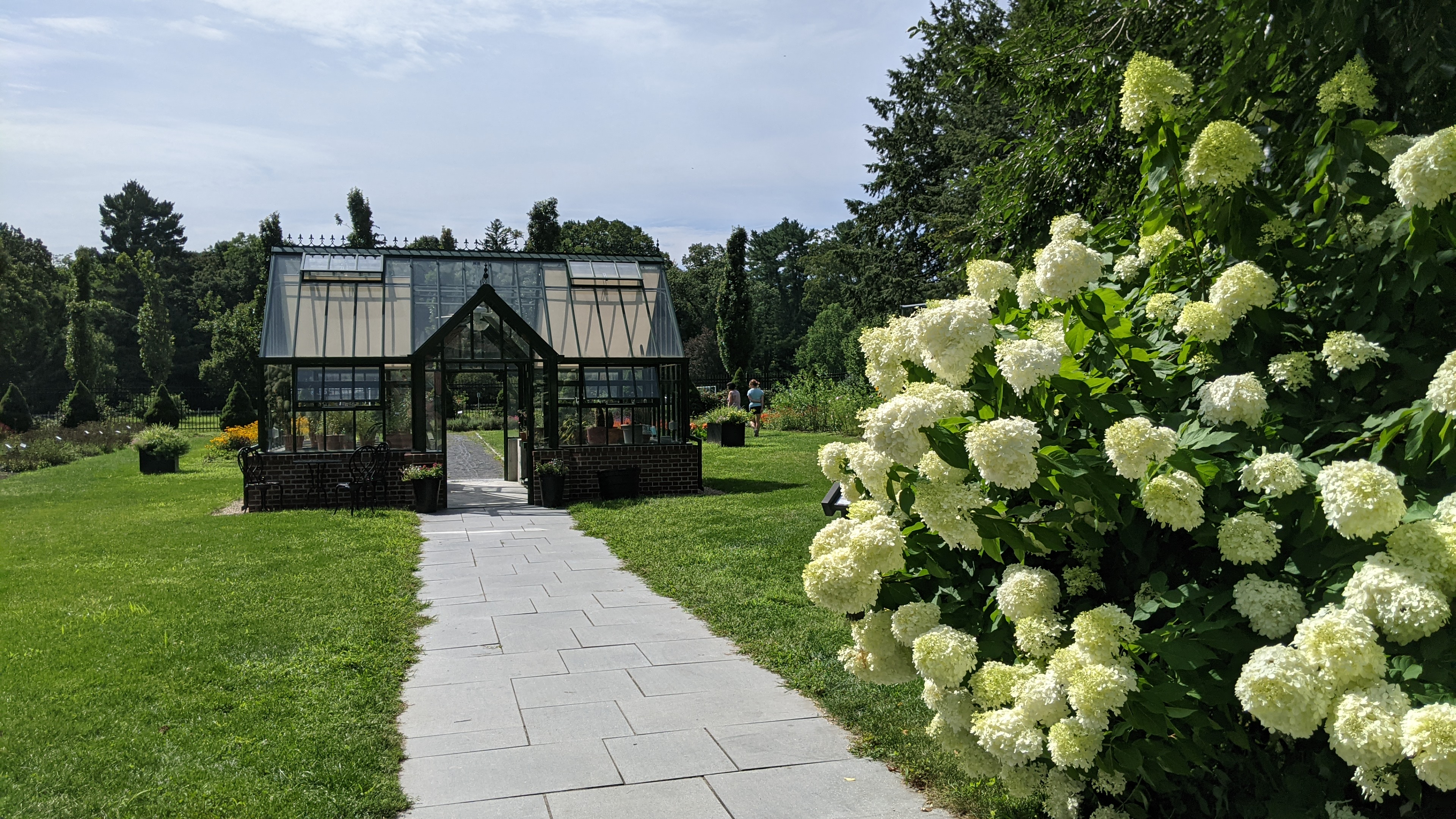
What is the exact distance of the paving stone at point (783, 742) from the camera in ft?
13.5

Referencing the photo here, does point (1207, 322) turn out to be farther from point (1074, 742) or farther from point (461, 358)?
point (461, 358)

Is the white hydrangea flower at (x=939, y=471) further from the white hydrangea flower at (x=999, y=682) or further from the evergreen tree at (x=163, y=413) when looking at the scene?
the evergreen tree at (x=163, y=413)

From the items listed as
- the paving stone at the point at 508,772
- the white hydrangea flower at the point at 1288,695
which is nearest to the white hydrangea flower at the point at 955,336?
the white hydrangea flower at the point at 1288,695

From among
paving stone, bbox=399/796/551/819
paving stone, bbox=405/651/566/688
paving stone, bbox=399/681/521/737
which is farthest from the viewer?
paving stone, bbox=405/651/566/688

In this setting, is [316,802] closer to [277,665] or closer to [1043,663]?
[277,665]

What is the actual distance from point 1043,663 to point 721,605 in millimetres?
4683

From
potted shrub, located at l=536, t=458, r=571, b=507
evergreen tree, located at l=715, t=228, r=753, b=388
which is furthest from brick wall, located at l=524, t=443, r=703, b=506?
evergreen tree, located at l=715, t=228, r=753, b=388

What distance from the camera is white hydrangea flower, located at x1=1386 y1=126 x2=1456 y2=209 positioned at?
1979mm

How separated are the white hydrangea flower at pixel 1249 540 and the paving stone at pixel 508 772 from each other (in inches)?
107

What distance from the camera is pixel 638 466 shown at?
14.2 m

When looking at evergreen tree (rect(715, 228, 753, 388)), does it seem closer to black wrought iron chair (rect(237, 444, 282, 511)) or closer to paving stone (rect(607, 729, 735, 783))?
black wrought iron chair (rect(237, 444, 282, 511))

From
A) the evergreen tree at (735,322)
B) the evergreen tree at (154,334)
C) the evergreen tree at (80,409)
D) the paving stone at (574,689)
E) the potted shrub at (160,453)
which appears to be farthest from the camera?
the evergreen tree at (154,334)

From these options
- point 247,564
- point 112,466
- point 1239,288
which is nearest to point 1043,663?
point 1239,288

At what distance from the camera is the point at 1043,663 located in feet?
7.95
